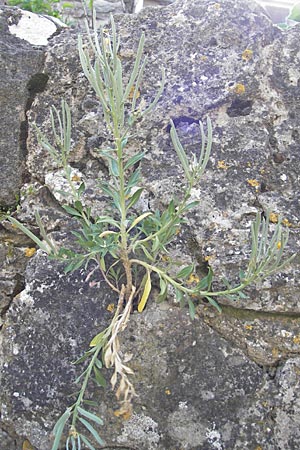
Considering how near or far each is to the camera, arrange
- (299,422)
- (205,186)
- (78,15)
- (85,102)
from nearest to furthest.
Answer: (299,422), (205,186), (85,102), (78,15)

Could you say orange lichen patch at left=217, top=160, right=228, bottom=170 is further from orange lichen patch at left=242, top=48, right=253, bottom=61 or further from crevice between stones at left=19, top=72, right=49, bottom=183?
crevice between stones at left=19, top=72, right=49, bottom=183

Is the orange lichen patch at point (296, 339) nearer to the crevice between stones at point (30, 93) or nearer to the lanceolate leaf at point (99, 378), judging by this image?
the lanceolate leaf at point (99, 378)

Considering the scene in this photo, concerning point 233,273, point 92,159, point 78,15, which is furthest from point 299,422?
point 78,15

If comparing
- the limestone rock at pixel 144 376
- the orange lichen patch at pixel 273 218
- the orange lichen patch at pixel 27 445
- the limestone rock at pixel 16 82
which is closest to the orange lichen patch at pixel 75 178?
the limestone rock at pixel 16 82

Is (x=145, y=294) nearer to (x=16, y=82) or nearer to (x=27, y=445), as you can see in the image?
(x=27, y=445)

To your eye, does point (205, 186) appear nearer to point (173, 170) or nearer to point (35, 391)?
point (173, 170)

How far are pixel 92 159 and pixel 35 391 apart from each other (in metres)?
0.60

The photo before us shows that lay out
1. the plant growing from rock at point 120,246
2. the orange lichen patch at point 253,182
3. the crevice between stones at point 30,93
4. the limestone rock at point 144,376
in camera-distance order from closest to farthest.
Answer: the plant growing from rock at point 120,246 → the limestone rock at point 144,376 → the orange lichen patch at point 253,182 → the crevice between stones at point 30,93

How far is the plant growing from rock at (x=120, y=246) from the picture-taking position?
1059 mm

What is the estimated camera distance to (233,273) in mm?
1266

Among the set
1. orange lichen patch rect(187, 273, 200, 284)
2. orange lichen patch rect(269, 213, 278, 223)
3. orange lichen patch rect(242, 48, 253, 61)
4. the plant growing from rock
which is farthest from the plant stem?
orange lichen patch rect(242, 48, 253, 61)

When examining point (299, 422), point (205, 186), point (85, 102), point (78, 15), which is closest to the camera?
point (299, 422)

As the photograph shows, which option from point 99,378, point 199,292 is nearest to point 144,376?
point 99,378

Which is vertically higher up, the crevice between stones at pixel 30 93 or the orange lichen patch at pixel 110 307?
the crevice between stones at pixel 30 93
